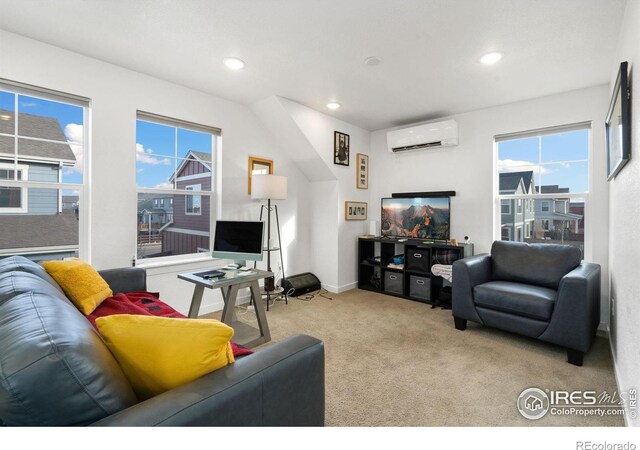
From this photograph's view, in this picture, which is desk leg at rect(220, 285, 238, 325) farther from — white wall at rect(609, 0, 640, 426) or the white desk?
white wall at rect(609, 0, 640, 426)

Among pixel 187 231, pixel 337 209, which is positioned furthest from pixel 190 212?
pixel 337 209

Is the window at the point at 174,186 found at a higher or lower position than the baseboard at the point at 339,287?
higher

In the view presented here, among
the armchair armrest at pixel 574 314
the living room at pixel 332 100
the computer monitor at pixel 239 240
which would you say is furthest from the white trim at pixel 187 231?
the armchair armrest at pixel 574 314

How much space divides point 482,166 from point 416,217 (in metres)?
1.01

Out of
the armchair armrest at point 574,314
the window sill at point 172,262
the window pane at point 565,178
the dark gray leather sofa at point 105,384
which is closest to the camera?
the dark gray leather sofa at point 105,384

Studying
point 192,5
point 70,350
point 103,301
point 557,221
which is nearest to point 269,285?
point 103,301

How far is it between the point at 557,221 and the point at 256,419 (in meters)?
3.77

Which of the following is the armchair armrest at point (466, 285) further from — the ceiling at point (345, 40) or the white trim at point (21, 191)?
the white trim at point (21, 191)

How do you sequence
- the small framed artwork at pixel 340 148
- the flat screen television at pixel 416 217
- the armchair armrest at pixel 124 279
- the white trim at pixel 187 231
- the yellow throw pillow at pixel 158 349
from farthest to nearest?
the small framed artwork at pixel 340 148 < the flat screen television at pixel 416 217 < the white trim at pixel 187 231 < the armchair armrest at pixel 124 279 < the yellow throw pillow at pixel 158 349

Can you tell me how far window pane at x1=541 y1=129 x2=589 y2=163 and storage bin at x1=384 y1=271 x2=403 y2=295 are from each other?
2174 millimetres

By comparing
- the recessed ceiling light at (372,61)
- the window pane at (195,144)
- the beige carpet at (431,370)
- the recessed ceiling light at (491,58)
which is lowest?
the beige carpet at (431,370)

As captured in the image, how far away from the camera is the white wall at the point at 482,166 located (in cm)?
304

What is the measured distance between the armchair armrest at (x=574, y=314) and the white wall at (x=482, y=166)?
966mm
